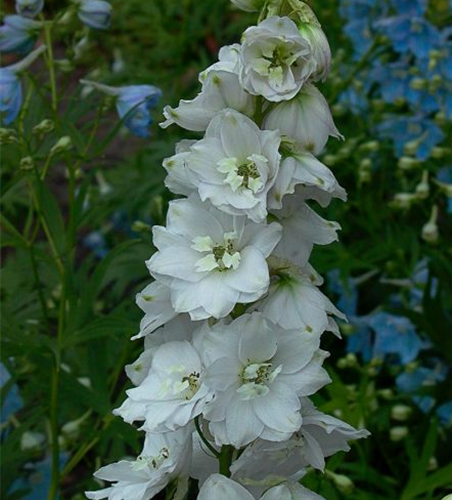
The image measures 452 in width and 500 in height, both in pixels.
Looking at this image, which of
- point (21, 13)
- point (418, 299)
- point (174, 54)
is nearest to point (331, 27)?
point (174, 54)

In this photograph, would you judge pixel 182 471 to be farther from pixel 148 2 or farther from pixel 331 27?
pixel 148 2

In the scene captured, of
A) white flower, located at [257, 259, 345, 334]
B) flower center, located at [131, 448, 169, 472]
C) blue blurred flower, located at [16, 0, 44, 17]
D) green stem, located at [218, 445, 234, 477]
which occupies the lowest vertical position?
blue blurred flower, located at [16, 0, 44, 17]

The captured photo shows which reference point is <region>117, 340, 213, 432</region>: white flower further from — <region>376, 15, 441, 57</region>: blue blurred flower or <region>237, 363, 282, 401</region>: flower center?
<region>376, 15, 441, 57</region>: blue blurred flower

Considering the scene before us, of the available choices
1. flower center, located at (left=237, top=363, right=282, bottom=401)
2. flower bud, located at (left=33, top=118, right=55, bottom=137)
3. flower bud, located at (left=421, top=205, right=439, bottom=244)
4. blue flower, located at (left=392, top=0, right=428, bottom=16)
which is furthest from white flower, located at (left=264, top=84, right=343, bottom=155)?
blue flower, located at (left=392, top=0, right=428, bottom=16)

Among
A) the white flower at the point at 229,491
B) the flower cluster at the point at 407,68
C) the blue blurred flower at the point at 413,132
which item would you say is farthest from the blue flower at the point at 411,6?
the white flower at the point at 229,491

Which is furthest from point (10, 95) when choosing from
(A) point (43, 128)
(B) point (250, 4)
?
(B) point (250, 4)

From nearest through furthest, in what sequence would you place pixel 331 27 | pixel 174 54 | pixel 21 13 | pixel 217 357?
pixel 217 357, pixel 21 13, pixel 331 27, pixel 174 54

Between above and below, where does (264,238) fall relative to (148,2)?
above
